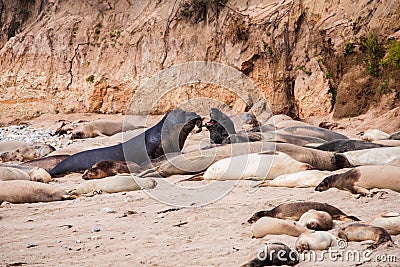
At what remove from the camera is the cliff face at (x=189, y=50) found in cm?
1433

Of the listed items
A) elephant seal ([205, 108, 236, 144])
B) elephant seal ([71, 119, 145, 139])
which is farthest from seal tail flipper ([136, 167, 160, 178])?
elephant seal ([71, 119, 145, 139])

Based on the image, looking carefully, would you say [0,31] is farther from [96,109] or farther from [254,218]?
[254,218]

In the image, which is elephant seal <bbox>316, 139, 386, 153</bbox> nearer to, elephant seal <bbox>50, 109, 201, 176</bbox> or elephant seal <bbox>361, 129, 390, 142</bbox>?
elephant seal <bbox>361, 129, 390, 142</bbox>

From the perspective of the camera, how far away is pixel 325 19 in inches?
603

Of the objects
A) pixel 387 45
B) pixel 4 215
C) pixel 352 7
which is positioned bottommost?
pixel 4 215

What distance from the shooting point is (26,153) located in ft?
38.8

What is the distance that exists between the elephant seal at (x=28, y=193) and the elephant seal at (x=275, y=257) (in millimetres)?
3716

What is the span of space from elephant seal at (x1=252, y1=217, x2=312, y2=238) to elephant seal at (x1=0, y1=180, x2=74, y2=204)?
3221mm

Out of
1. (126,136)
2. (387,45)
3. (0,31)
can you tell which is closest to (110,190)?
(126,136)

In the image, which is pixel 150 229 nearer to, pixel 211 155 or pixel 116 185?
pixel 116 185

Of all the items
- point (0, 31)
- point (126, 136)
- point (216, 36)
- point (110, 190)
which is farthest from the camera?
point (0, 31)

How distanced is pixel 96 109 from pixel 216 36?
446 centimetres

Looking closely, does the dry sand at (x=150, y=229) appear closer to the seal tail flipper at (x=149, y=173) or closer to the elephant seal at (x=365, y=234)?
the elephant seal at (x=365, y=234)

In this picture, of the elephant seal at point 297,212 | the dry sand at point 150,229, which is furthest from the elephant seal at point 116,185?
the elephant seal at point 297,212
